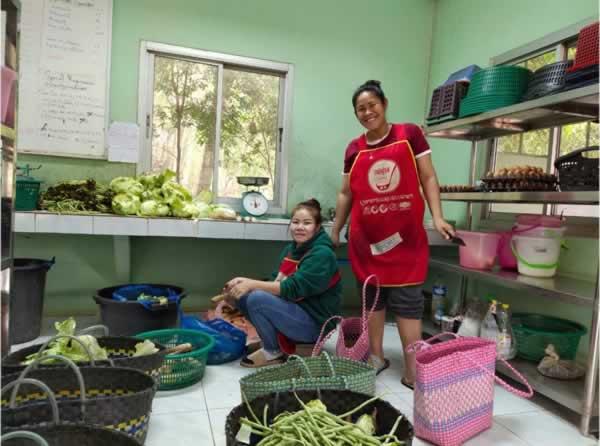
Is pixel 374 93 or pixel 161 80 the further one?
pixel 161 80

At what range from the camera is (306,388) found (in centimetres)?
134

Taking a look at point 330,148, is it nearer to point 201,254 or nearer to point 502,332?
point 201,254

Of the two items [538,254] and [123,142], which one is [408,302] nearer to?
[538,254]

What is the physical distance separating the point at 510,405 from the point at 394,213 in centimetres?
106

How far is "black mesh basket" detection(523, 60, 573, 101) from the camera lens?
6.50 feet

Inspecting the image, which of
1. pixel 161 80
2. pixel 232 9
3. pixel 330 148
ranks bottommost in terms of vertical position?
pixel 330 148

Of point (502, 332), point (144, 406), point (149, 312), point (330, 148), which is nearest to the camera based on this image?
point (144, 406)

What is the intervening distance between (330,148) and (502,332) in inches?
77.8

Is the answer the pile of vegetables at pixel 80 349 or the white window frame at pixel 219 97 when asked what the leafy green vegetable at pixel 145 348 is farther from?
the white window frame at pixel 219 97

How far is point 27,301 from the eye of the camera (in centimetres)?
241

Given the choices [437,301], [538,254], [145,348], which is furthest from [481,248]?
[145,348]

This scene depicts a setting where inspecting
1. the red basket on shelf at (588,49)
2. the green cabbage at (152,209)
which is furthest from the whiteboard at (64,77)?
the red basket on shelf at (588,49)

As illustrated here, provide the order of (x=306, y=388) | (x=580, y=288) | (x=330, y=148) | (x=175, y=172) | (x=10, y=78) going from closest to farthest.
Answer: (x=10, y=78) → (x=306, y=388) → (x=580, y=288) → (x=175, y=172) → (x=330, y=148)

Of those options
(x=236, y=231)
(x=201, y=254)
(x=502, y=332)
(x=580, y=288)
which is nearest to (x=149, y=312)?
(x=236, y=231)
